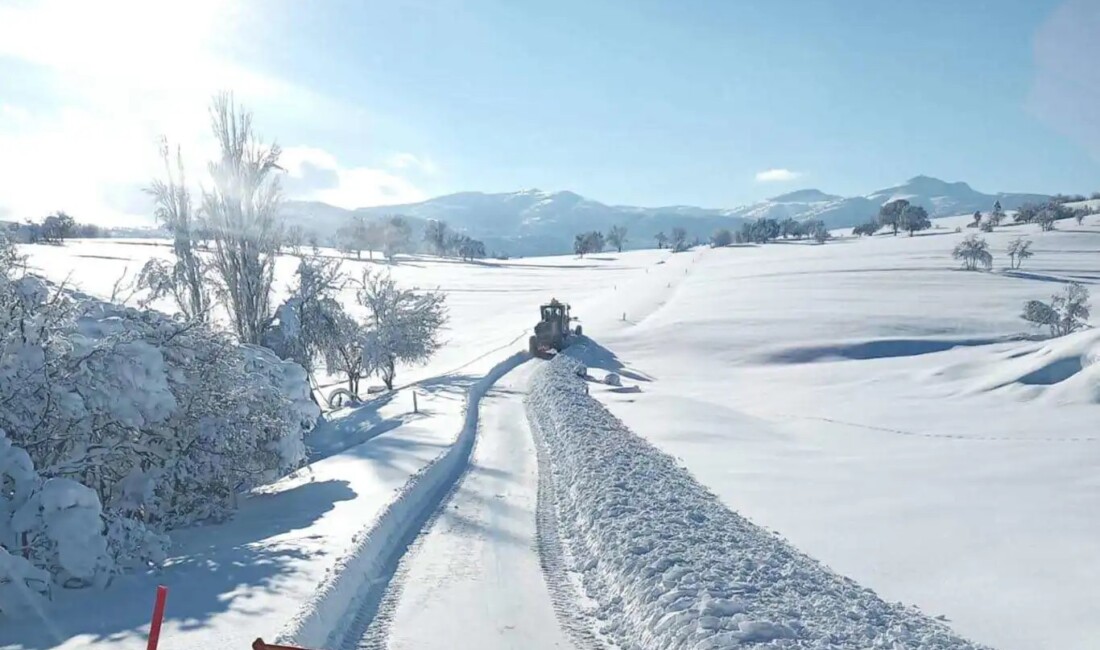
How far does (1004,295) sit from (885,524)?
5486 centimetres

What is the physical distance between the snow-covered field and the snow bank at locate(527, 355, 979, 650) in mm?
59

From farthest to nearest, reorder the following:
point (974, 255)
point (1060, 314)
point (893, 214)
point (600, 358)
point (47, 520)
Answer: point (893, 214) → point (974, 255) → point (1060, 314) → point (600, 358) → point (47, 520)

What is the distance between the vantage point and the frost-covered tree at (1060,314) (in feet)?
141

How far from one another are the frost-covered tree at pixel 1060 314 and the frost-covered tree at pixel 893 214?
99.7 m

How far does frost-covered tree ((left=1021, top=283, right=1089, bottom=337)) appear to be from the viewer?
4312 cm

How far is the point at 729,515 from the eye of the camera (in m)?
11.1

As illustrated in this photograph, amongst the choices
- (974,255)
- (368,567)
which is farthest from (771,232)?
(368,567)

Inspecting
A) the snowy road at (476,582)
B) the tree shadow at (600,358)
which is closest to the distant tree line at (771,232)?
the tree shadow at (600,358)

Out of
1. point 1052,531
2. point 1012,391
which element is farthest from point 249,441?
point 1012,391

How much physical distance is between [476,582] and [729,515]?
4.39m

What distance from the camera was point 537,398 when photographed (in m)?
24.5

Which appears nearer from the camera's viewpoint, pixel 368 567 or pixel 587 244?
pixel 368 567

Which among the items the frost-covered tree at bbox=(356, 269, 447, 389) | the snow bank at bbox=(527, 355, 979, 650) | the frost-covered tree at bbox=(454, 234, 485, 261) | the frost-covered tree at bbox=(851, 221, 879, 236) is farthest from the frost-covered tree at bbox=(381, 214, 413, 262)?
the snow bank at bbox=(527, 355, 979, 650)

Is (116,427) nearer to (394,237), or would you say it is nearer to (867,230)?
(394,237)
